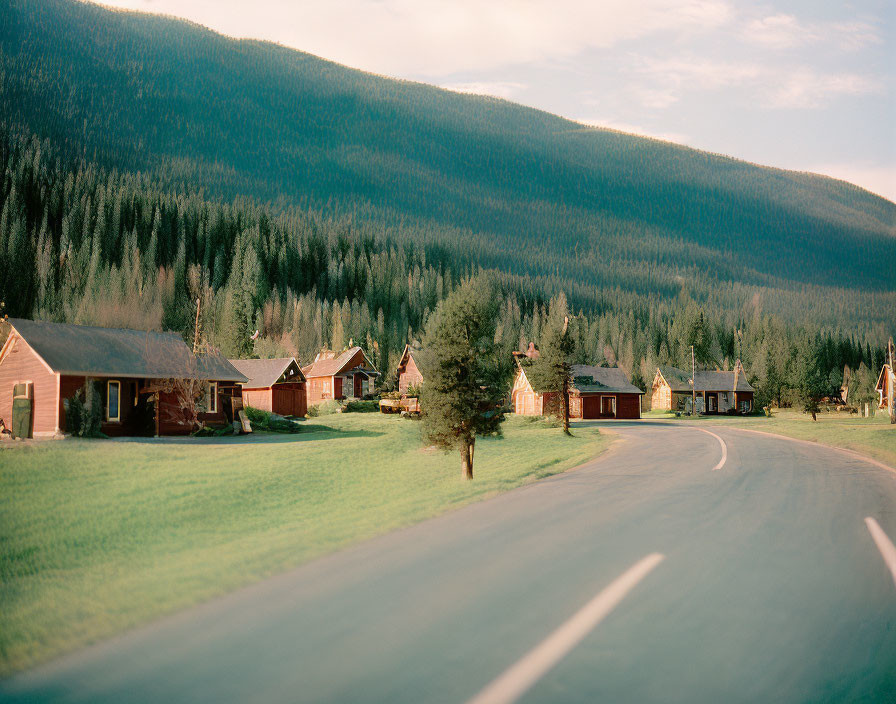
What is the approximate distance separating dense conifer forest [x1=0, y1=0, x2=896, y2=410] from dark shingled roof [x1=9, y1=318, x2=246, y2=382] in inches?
65.1

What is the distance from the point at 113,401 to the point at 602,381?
170ft

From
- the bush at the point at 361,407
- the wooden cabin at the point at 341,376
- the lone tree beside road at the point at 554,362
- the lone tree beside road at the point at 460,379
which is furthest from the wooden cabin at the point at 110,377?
the wooden cabin at the point at 341,376

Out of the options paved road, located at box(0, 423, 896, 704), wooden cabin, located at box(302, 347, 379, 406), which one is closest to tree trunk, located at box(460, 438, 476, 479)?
paved road, located at box(0, 423, 896, 704)

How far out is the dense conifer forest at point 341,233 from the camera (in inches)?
488

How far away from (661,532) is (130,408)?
1233 inches

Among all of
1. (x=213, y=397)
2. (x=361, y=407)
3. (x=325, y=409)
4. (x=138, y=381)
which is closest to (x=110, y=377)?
(x=138, y=381)

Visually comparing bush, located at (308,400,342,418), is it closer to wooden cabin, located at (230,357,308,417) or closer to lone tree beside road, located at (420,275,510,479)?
wooden cabin, located at (230,357,308,417)

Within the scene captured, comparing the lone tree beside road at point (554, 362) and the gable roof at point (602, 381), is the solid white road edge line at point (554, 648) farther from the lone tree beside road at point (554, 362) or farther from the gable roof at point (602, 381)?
the gable roof at point (602, 381)

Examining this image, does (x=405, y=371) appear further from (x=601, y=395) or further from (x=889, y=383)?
(x=889, y=383)

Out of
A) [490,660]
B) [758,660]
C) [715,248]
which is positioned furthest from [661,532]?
[715,248]

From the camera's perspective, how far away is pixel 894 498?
11664 mm

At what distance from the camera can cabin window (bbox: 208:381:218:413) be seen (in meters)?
39.3

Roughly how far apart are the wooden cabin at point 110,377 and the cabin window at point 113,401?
5cm

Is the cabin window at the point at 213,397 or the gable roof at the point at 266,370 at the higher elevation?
the gable roof at the point at 266,370
